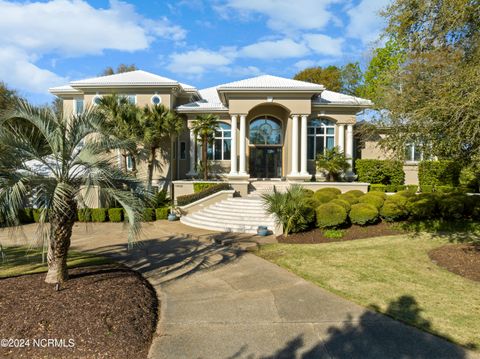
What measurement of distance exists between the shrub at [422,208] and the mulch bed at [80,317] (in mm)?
10994

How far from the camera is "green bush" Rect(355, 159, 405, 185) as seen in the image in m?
21.6

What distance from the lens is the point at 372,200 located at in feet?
42.2

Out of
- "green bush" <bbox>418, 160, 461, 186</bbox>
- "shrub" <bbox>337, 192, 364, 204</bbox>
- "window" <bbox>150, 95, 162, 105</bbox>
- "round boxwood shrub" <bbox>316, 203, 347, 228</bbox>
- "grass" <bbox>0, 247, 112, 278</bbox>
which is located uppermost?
"window" <bbox>150, 95, 162, 105</bbox>

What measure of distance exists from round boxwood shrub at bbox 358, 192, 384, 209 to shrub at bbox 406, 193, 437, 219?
109cm

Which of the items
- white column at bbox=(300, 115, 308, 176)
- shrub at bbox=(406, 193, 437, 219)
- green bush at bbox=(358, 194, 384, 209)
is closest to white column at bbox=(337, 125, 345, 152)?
white column at bbox=(300, 115, 308, 176)

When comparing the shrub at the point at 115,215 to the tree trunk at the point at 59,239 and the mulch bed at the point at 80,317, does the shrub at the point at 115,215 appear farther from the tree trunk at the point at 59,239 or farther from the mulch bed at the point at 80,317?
the tree trunk at the point at 59,239

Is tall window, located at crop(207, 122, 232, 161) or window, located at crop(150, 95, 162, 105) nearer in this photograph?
window, located at crop(150, 95, 162, 105)

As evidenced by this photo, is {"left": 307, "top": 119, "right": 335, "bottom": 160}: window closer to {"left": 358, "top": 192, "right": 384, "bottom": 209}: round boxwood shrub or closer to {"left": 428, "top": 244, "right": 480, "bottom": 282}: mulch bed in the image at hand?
{"left": 358, "top": 192, "right": 384, "bottom": 209}: round boxwood shrub

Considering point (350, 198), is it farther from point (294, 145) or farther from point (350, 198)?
point (294, 145)

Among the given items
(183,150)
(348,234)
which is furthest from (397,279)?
(183,150)

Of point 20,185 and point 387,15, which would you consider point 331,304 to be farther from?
point 387,15

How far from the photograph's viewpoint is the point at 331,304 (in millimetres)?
5695

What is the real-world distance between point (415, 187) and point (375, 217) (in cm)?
1137

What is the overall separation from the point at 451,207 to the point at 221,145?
15831 mm
